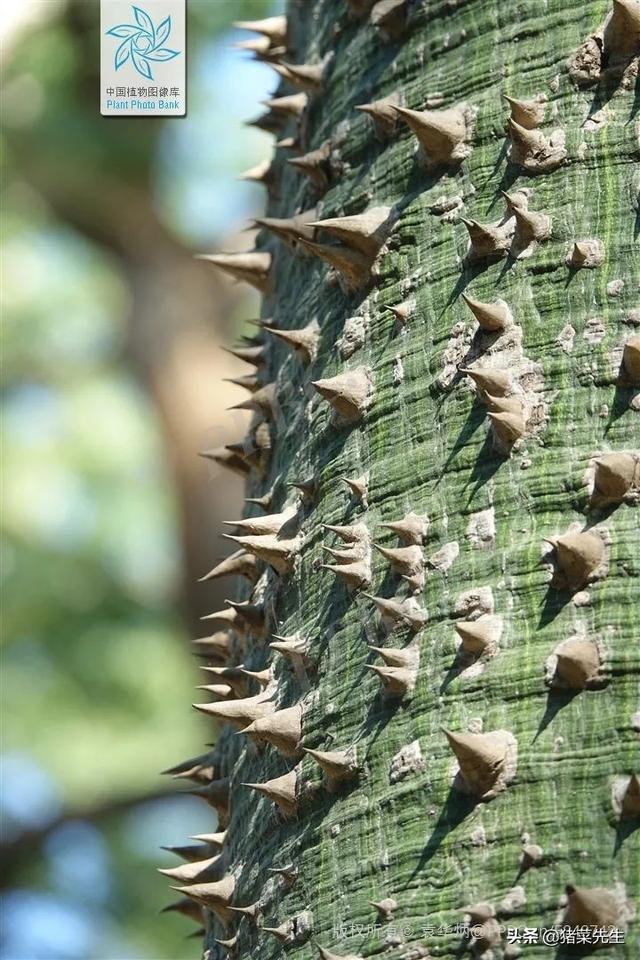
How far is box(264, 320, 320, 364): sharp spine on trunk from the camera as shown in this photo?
172 centimetres

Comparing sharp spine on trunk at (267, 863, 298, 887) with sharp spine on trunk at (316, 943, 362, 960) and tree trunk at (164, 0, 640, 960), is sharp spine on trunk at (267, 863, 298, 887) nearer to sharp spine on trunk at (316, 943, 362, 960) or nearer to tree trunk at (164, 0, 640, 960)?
tree trunk at (164, 0, 640, 960)

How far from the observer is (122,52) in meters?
2.44

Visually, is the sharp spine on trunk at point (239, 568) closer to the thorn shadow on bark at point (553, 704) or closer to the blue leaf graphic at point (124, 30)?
the thorn shadow on bark at point (553, 704)

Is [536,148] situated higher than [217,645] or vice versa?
[536,148]

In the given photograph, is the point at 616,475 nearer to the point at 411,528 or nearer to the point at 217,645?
the point at 411,528

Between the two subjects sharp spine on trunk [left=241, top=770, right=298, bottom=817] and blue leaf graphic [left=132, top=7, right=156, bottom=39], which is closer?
sharp spine on trunk [left=241, top=770, right=298, bottom=817]

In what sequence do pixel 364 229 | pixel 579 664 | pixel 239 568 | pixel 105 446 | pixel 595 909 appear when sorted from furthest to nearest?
1. pixel 105 446
2. pixel 239 568
3. pixel 364 229
4. pixel 579 664
5. pixel 595 909

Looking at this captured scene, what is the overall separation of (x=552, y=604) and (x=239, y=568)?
2.19 ft

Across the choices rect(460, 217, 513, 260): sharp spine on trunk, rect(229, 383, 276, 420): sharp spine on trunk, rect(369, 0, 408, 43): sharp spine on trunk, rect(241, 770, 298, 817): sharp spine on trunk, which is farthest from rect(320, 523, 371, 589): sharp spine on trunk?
rect(369, 0, 408, 43): sharp spine on trunk

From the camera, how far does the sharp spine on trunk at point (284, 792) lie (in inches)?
56.7

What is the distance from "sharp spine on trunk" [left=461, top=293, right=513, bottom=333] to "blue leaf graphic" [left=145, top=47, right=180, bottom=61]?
4.01 feet

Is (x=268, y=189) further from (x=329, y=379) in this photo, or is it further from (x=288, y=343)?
(x=329, y=379)

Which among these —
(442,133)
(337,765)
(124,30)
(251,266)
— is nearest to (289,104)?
(251,266)

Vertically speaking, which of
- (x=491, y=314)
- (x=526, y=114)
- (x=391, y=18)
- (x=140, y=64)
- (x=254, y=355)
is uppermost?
(x=140, y=64)
